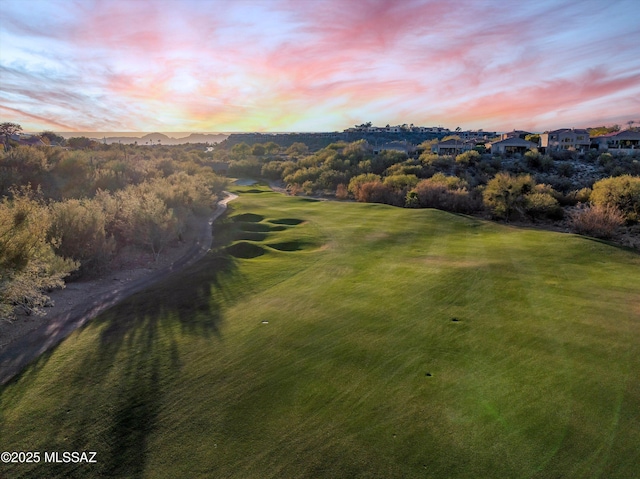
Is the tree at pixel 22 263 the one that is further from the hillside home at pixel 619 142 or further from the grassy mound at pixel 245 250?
the hillside home at pixel 619 142

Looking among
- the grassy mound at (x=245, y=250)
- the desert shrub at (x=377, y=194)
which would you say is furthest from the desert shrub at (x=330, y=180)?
the grassy mound at (x=245, y=250)

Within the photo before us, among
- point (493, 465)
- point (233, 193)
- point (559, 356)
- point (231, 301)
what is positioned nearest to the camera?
point (493, 465)

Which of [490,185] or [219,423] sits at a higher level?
[490,185]

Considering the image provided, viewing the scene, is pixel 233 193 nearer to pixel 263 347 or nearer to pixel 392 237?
pixel 392 237

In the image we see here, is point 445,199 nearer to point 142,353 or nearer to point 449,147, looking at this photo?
point 142,353

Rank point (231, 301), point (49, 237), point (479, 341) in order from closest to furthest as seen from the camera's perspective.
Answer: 1. point (479, 341)
2. point (231, 301)
3. point (49, 237)

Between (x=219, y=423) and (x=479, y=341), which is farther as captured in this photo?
(x=479, y=341)

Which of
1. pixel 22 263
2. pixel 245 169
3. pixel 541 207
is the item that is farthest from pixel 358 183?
pixel 245 169

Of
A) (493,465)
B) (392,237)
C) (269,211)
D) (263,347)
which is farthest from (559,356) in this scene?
(269,211)
